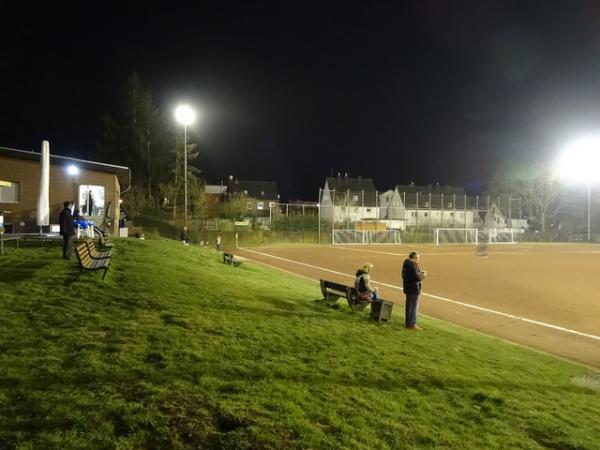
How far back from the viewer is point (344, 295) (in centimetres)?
1173

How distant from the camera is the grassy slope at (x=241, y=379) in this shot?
4.01 m

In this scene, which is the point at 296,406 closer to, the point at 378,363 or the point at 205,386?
the point at 205,386

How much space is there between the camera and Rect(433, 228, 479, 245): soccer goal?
6306cm

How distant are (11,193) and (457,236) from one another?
176 feet

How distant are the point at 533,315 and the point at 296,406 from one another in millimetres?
12625

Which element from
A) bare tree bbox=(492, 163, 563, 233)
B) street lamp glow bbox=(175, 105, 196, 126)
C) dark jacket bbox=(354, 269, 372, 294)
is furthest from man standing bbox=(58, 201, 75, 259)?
bare tree bbox=(492, 163, 563, 233)

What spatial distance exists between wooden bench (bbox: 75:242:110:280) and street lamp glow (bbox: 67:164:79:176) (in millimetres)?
16562

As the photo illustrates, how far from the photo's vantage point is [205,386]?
4.82 meters

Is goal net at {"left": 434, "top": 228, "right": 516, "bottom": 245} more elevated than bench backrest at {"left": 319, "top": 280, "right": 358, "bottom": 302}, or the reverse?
goal net at {"left": 434, "top": 228, "right": 516, "bottom": 245}

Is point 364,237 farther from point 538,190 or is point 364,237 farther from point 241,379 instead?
point 241,379

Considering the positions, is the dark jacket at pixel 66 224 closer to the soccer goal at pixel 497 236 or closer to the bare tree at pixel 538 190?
the soccer goal at pixel 497 236

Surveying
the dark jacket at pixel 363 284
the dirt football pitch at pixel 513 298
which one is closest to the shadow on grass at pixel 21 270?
the dark jacket at pixel 363 284

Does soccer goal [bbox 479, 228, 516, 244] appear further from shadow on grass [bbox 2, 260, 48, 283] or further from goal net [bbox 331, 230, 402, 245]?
shadow on grass [bbox 2, 260, 48, 283]

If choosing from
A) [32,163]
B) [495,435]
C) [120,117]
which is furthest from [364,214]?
[495,435]
